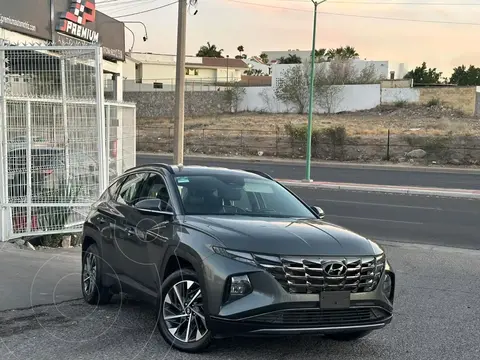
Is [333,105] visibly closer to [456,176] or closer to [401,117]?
[401,117]

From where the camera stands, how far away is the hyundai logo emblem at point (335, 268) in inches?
189

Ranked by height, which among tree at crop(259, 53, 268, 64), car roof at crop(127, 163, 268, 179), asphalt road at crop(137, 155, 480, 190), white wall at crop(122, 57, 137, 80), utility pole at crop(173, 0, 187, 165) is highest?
tree at crop(259, 53, 268, 64)

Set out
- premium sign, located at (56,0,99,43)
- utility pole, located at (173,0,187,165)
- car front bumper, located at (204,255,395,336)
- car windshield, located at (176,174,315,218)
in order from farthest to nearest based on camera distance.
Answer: utility pole, located at (173,0,187,165) < premium sign, located at (56,0,99,43) < car windshield, located at (176,174,315,218) < car front bumper, located at (204,255,395,336)

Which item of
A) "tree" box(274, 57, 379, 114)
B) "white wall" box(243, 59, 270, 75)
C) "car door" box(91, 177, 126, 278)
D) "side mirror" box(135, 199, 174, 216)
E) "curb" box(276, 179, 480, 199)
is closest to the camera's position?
"side mirror" box(135, 199, 174, 216)

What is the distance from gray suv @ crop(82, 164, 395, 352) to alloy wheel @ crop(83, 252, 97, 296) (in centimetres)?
36

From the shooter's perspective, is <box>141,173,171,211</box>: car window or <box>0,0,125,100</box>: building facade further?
<box>0,0,125,100</box>: building facade

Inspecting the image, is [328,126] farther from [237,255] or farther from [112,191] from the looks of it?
[237,255]

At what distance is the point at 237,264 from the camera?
4750 millimetres

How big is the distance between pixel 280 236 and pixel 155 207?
53.1 inches

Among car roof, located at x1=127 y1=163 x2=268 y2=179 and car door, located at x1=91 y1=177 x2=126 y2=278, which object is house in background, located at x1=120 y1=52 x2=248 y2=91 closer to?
car door, located at x1=91 y1=177 x2=126 y2=278

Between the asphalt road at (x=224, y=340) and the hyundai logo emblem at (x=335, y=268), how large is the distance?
0.84 meters

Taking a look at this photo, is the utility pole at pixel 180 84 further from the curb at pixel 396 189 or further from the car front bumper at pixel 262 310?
the car front bumper at pixel 262 310

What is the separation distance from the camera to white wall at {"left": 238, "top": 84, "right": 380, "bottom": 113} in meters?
66.0

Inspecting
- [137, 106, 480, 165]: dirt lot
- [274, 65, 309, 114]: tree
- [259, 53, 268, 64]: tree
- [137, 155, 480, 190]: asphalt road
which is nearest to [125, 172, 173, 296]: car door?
[137, 155, 480, 190]: asphalt road
